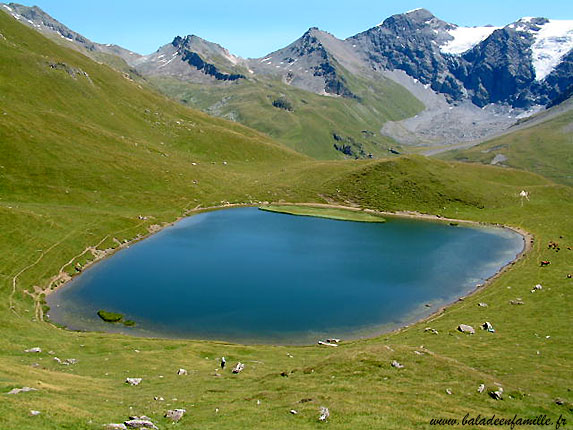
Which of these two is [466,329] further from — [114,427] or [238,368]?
[114,427]

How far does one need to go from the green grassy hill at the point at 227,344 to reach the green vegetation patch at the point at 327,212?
8.67 meters

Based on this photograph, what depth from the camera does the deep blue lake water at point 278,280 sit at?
62.4m

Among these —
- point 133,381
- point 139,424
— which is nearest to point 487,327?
point 133,381

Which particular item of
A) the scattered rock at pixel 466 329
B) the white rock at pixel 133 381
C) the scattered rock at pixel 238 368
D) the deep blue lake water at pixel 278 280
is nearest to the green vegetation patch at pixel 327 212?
the deep blue lake water at pixel 278 280

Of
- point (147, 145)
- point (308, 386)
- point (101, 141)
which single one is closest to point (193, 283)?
point (308, 386)

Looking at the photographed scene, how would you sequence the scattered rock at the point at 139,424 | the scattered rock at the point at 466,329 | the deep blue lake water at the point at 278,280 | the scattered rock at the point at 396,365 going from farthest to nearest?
1. the deep blue lake water at the point at 278,280
2. the scattered rock at the point at 466,329
3. the scattered rock at the point at 396,365
4. the scattered rock at the point at 139,424

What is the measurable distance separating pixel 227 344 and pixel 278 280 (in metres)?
26.5

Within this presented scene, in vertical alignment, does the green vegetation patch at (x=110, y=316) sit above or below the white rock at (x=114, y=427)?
below

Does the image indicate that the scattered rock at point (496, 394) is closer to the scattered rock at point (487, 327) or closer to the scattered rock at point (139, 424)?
the scattered rock at point (139, 424)

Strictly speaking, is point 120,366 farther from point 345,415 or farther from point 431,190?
point 431,190

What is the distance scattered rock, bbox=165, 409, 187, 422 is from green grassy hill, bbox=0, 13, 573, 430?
0.59 m

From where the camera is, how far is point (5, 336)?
4847 cm

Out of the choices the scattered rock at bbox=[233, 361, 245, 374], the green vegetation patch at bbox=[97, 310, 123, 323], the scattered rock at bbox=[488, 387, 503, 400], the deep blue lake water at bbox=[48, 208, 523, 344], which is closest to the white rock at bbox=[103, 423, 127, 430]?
the scattered rock at bbox=[233, 361, 245, 374]

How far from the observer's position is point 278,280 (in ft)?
263
